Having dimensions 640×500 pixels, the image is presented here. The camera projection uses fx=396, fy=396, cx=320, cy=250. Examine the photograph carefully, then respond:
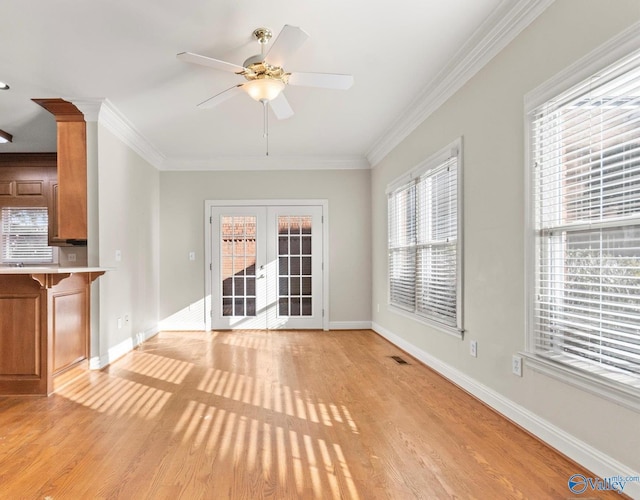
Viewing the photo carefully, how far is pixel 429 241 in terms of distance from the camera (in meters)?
3.93

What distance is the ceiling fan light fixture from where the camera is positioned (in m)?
2.80

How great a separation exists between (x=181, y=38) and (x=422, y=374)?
3358 mm

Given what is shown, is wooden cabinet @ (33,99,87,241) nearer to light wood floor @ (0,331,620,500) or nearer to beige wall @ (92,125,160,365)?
beige wall @ (92,125,160,365)

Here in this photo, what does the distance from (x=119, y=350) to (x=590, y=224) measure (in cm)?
453

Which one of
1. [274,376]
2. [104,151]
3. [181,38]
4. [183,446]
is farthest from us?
[104,151]

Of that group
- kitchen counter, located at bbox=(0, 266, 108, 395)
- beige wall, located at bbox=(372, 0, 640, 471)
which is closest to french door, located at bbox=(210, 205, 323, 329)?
beige wall, located at bbox=(372, 0, 640, 471)

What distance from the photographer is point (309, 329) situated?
20.0 feet

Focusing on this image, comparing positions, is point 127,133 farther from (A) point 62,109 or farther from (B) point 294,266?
(B) point 294,266

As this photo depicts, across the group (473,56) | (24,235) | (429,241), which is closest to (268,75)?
(473,56)

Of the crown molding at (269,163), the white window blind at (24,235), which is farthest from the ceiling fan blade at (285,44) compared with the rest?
the white window blind at (24,235)

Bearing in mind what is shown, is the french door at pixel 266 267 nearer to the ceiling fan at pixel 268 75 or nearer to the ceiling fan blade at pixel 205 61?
the ceiling fan at pixel 268 75

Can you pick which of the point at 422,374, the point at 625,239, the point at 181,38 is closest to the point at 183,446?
the point at 422,374

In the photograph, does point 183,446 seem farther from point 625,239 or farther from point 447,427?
point 625,239

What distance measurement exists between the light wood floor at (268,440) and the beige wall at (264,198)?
2312 mm
